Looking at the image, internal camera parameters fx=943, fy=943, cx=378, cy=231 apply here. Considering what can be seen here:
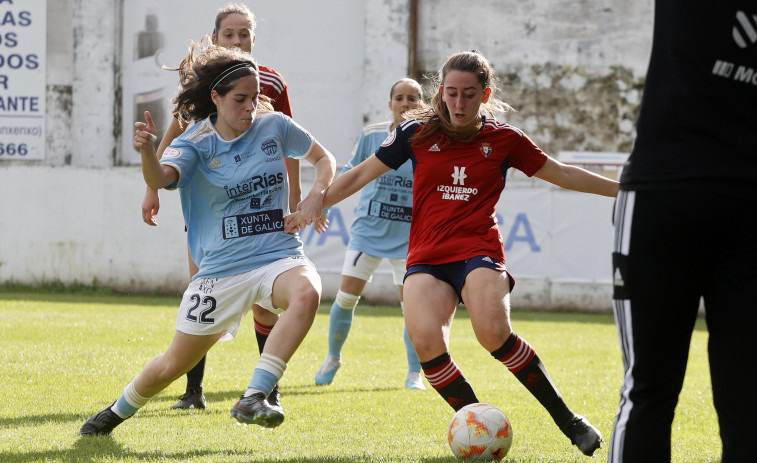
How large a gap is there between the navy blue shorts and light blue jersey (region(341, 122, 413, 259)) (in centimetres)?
302

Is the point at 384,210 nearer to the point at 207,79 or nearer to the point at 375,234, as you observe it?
the point at 375,234

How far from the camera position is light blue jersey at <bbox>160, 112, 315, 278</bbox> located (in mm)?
4594

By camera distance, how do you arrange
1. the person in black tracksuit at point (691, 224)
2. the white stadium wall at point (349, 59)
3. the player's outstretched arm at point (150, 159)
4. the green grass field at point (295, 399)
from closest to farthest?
the person in black tracksuit at point (691, 224) → the player's outstretched arm at point (150, 159) → the green grass field at point (295, 399) → the white stadium wall at point (349, 59)

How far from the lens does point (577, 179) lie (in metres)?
4.52

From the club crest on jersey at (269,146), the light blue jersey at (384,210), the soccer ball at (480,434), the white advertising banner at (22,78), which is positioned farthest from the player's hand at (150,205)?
the white advertising banner at (22,78)

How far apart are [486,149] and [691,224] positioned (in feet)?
6.92

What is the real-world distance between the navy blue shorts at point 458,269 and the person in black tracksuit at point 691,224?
1.77 metres

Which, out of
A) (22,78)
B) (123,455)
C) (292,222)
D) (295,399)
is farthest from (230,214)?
(22,78)

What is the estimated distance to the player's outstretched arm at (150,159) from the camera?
4215 mm

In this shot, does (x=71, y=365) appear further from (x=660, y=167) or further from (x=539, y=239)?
(x=539, y=239)

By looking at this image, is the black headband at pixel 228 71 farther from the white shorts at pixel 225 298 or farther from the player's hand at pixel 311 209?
the white shorts at pixel 225 298

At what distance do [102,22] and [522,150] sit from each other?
15068mm

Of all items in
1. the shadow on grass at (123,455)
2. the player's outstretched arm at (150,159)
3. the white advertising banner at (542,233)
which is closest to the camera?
the shadow on grass at (123,455)

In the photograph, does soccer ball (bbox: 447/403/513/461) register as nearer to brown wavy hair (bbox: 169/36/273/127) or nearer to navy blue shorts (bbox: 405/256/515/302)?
navy blue shorts (bbox: 405/256/515/302)
